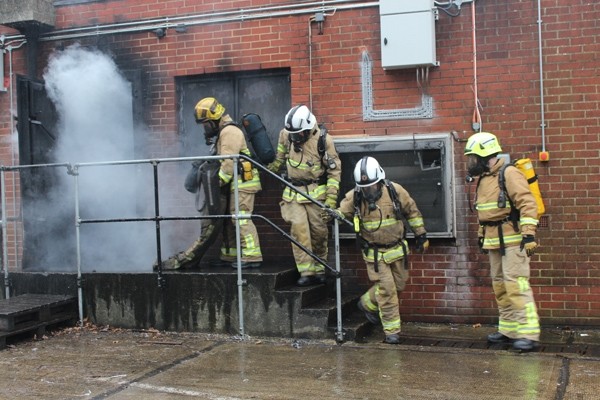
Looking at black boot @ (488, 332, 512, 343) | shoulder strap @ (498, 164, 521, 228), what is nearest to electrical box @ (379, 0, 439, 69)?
shoulder strap @ (498, 164, 521, 228)

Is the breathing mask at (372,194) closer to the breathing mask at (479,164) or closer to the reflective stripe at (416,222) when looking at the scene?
the reflective stripe at (416,222)

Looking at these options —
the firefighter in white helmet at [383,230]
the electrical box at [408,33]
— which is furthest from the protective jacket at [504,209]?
the electrical box at [408,33]

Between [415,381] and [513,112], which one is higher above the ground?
[513,112]

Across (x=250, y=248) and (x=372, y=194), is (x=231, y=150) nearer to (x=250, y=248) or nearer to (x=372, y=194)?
(x=250, y=248)

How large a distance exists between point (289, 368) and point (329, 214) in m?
1.74

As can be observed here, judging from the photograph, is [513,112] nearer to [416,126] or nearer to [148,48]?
[416,126]

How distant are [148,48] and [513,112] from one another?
4.55 m

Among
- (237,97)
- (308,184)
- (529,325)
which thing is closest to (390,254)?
(308,184)

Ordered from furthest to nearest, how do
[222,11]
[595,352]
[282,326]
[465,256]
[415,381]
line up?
[222,11] → [465,256] → [282,326] → [595,352] → [415,381]

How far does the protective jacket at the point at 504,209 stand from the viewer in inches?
256

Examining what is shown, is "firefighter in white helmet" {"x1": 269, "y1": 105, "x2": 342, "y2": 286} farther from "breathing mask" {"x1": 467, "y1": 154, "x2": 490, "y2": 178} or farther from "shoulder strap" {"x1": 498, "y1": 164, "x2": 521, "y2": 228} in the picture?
"shoulder strap" {"x1": 498, "y1": 164, "x2": 521, "y2": 228}

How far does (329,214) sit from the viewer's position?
7.40 m

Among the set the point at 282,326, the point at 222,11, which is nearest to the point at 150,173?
the point at 222,11

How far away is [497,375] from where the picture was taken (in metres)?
5.91
